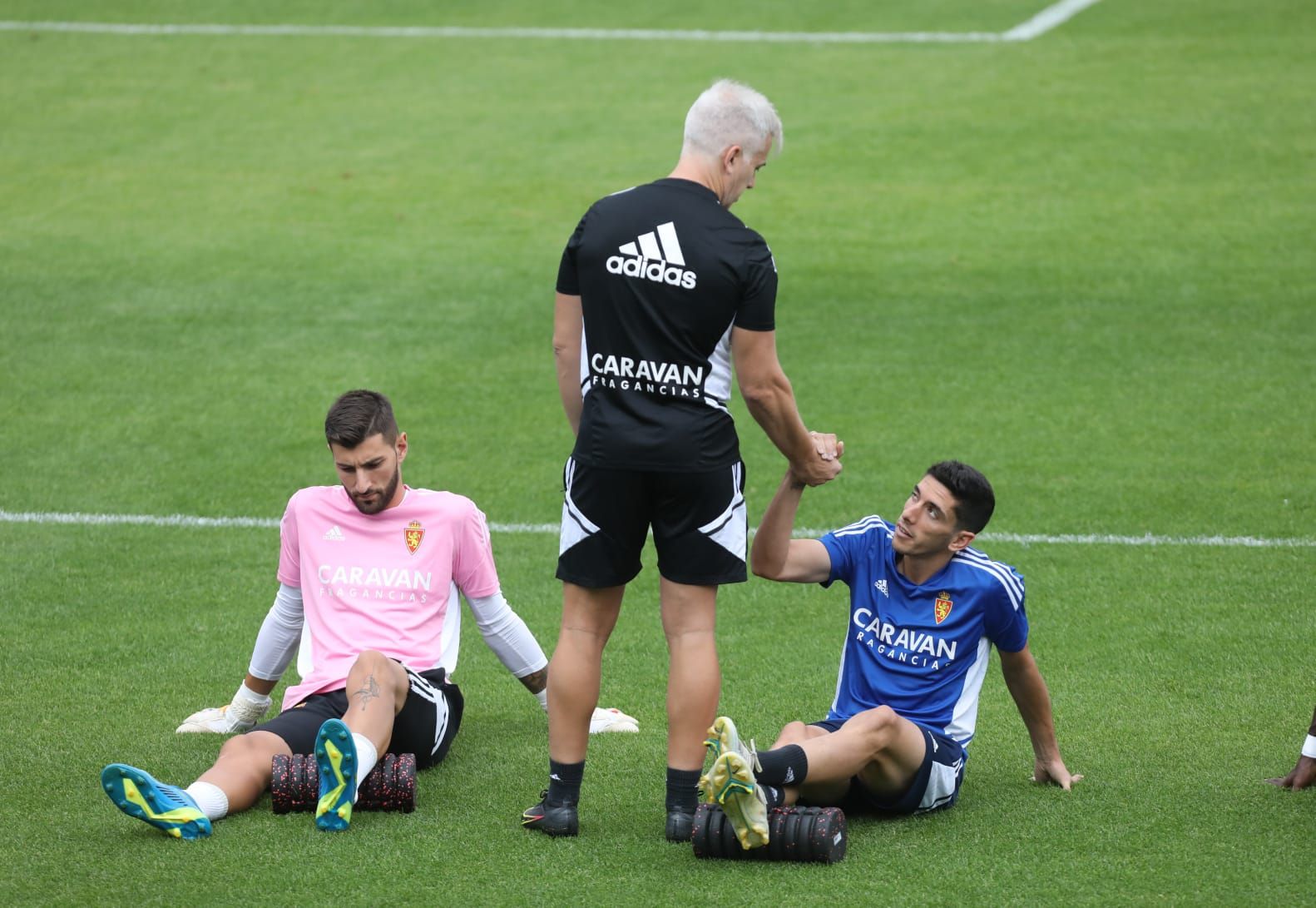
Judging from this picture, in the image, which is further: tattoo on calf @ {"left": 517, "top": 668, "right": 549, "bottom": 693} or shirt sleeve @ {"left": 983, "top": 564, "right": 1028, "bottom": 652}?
tattoo on calf @ {"left": 517, "top": 668, "right": 549, "bottom": 693}

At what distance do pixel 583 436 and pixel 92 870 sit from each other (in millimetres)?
1836

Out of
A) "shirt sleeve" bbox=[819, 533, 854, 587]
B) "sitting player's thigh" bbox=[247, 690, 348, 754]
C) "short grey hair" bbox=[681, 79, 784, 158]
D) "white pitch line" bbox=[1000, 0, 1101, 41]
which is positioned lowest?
"sitting player's thigh" bbox=[247, 690, 348, 754]

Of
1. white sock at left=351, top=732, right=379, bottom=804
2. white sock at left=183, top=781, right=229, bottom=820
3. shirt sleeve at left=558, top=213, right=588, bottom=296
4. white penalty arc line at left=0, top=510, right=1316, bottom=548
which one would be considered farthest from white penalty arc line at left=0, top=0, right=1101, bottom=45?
white sock at left=183, top=781, right=229, bottom=820

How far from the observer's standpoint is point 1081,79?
18.5 meters

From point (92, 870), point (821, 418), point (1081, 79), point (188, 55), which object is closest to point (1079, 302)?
point (821, 418)

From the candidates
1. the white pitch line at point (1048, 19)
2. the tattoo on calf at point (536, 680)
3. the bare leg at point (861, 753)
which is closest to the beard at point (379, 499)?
the tattoo on calf at point (536, 680)

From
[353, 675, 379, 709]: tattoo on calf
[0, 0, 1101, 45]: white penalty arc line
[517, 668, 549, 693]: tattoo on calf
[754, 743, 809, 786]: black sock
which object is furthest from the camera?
[0, 0, 1101, 45]: white penalty arc line

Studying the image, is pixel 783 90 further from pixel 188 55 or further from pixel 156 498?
pixel 156 498

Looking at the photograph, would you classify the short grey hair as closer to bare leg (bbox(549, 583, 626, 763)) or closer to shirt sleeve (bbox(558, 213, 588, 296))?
shirt sleeve (bbox(558, 213, 588, 296))

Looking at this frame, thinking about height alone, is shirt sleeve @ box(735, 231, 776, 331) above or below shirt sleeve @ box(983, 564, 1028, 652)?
above

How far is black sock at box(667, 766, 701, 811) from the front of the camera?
486 cm

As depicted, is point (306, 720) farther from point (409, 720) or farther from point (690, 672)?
point (690, 672)

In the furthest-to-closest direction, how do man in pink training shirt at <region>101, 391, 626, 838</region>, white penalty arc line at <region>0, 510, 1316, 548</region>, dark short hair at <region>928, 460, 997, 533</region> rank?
white penalty arc line at <region>0, 510, 1316, 548</region>
man in pink training shirt at <region>101, 391, 626, 838</region>
dark short hair at <region>928, 460, 997, 533</region>

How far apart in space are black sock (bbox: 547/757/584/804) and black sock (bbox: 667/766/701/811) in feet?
0.90
